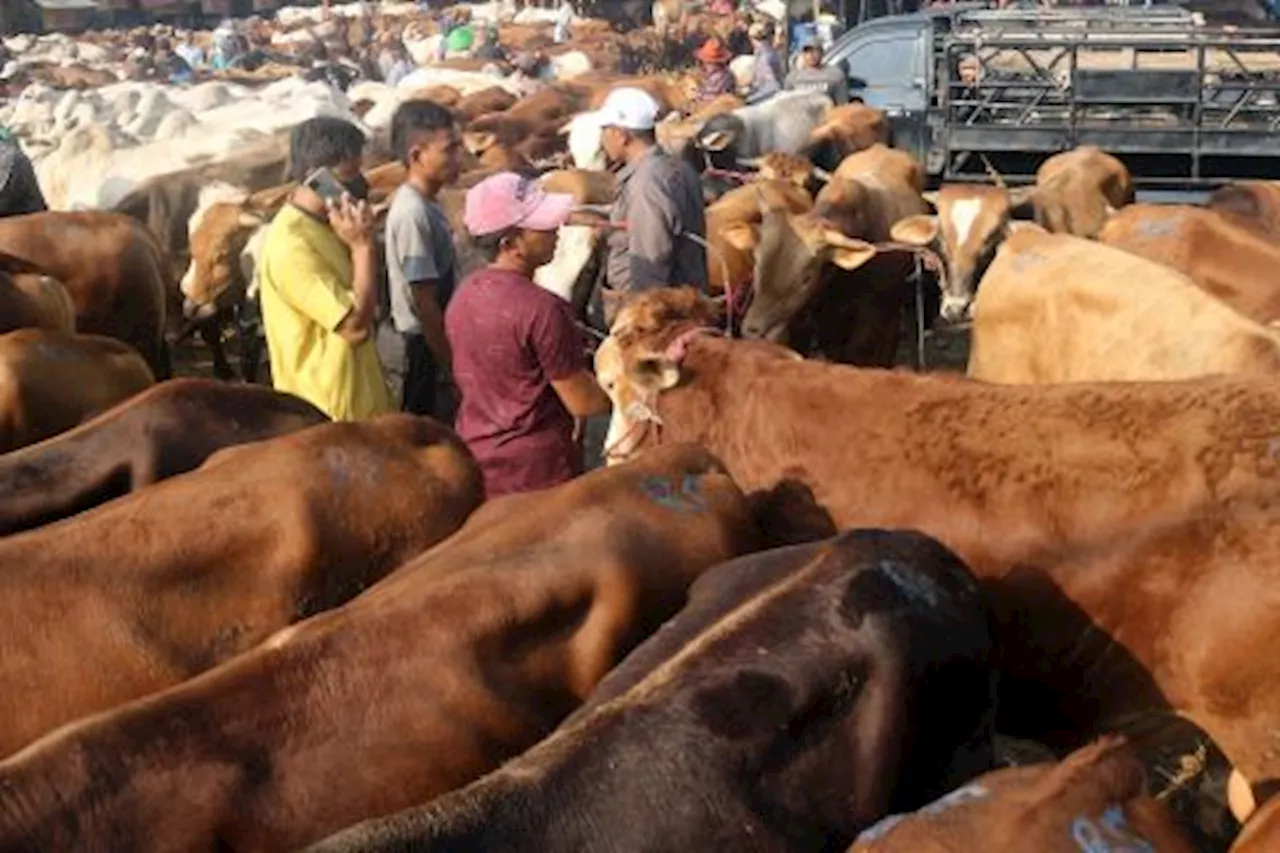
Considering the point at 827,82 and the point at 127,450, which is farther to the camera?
the point at 827,82

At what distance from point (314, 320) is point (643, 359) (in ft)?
4.85

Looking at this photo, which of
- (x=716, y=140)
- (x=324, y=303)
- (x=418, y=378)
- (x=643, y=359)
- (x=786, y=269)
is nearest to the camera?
(x=643, y=359)

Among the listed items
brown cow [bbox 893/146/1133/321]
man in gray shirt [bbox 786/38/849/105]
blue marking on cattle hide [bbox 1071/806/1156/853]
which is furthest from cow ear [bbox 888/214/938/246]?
man in gray shirt [bbox 786/38/849/105]

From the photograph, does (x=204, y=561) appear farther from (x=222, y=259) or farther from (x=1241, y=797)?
(x=222, y=259)

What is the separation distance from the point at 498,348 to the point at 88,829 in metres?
2.27

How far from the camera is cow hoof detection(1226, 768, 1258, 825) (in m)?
3.63

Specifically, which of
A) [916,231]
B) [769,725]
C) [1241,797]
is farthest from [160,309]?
[1241,797]

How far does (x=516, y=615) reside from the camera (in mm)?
3848

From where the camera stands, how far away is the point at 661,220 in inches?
275

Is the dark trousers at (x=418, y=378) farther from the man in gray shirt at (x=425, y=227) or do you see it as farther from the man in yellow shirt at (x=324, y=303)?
the man in yellow shirt at (x=324, y=303)

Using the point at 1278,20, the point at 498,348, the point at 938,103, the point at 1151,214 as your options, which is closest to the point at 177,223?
the point at 938,103

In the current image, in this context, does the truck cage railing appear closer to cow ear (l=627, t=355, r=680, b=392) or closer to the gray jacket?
the gray jacket

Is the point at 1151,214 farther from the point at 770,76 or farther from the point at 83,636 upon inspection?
the point at 770,76

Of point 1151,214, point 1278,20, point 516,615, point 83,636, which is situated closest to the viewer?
point 516,615
